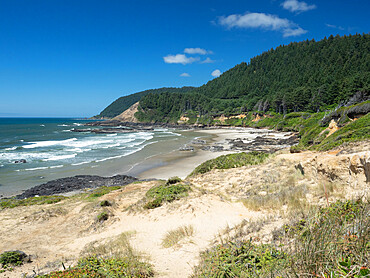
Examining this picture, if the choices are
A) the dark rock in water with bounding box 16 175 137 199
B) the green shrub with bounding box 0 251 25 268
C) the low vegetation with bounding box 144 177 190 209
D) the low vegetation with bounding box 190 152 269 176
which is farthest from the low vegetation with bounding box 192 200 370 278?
the dark rock in water with bounding box 16 175 137 199

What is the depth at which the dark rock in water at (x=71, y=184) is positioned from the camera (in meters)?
17.8

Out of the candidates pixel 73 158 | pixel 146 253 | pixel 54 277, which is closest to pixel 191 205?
pixel 146 253

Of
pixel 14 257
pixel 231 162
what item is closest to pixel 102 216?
pixel 14 257

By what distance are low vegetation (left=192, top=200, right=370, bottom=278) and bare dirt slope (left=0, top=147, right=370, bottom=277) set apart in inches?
28.1

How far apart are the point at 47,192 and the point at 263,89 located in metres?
136

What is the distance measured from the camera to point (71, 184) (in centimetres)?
1973

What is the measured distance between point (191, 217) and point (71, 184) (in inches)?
651

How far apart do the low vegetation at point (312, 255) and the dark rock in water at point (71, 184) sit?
55.1ft

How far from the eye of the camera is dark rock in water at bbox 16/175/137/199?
17.8m

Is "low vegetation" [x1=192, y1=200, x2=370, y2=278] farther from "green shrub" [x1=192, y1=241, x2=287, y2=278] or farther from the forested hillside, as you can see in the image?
the forested hillside

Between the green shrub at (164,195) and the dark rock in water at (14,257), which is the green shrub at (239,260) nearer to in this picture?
the dark rock in water at (14,257)

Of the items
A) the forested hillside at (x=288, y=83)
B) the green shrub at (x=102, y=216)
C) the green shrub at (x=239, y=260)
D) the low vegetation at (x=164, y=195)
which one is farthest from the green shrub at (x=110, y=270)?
the forested hillside at (x=288, y=83)

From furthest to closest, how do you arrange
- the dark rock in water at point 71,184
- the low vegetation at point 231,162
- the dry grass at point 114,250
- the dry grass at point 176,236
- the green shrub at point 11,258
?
the dark rock in water at point 71,184 → the low vegetation at point 231,162 → the dry grass at point 176,236 → the green shrub at point 11,258 → the dry grass at point 114,250

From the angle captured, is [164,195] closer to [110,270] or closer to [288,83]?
[110,270]
